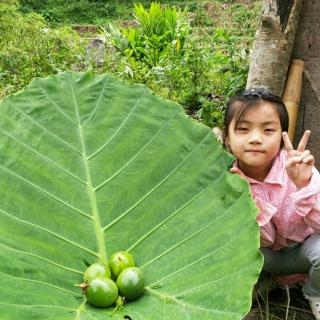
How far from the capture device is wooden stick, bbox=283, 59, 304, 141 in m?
2.30

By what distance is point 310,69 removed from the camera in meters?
2.39

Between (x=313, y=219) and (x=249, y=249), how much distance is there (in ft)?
1.26

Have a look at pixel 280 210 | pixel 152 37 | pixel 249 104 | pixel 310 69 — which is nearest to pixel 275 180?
pixel 280 210

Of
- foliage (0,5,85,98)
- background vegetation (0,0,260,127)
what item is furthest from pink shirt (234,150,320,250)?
foliage (0,5,85,98)

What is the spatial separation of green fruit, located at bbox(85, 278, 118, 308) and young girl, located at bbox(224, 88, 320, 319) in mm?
541

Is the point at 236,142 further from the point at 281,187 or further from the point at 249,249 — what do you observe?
the point at 249,249

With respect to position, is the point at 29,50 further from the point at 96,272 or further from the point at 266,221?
the point at 96,272

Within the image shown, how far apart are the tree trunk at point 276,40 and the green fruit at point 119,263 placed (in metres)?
1.00

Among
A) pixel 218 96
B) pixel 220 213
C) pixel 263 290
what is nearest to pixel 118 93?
pixel 220 213

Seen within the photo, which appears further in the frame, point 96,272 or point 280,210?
point 280,210

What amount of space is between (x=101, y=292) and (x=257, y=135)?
0.67 m

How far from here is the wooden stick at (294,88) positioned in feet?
7.54

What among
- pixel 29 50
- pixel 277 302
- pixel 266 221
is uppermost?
pixel 266 221

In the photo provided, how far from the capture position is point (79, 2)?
15.7 meters
